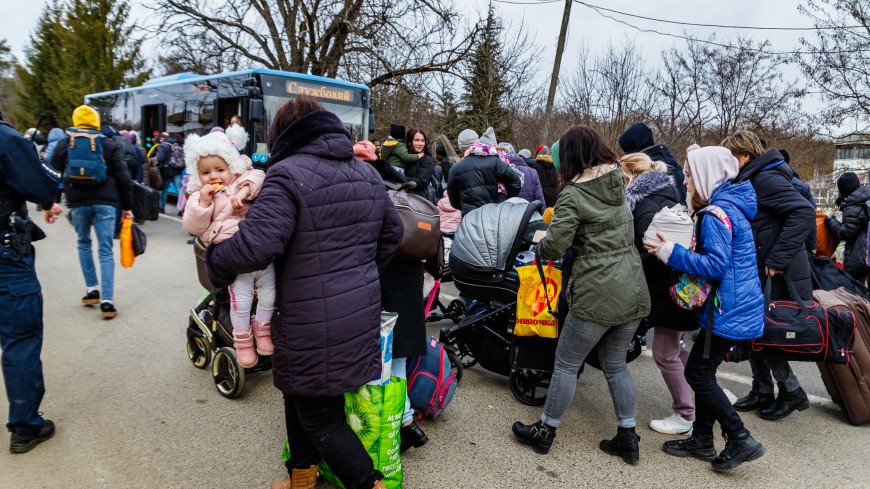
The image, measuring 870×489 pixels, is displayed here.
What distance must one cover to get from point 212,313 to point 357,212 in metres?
1.95

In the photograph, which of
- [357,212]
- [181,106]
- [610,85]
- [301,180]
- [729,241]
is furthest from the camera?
[610,85]

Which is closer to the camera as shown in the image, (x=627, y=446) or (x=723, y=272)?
(x=723, y=272)

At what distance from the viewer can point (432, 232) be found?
293 cm

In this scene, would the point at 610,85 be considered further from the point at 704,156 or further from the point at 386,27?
the point at 704,156


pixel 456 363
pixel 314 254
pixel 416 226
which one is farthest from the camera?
pixel 456 363

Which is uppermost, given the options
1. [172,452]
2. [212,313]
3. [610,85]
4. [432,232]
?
[610,85]

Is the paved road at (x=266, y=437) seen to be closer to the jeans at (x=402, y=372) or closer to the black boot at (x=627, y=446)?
the black boot at (x=627, y=446)

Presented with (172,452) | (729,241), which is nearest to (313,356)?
(172,452)

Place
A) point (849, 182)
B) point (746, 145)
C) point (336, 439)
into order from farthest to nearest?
point (849, 182) < point (746, 145) < point (336, 439)

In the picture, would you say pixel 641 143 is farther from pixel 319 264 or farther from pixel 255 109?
pixel 255 109

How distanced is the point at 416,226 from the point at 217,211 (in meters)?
0.97

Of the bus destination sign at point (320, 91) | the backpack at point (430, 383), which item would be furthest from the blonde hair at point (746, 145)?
the bus destination sign at point (320, 91)

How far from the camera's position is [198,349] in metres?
4.07

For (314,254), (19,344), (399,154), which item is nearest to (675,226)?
(314,254)
